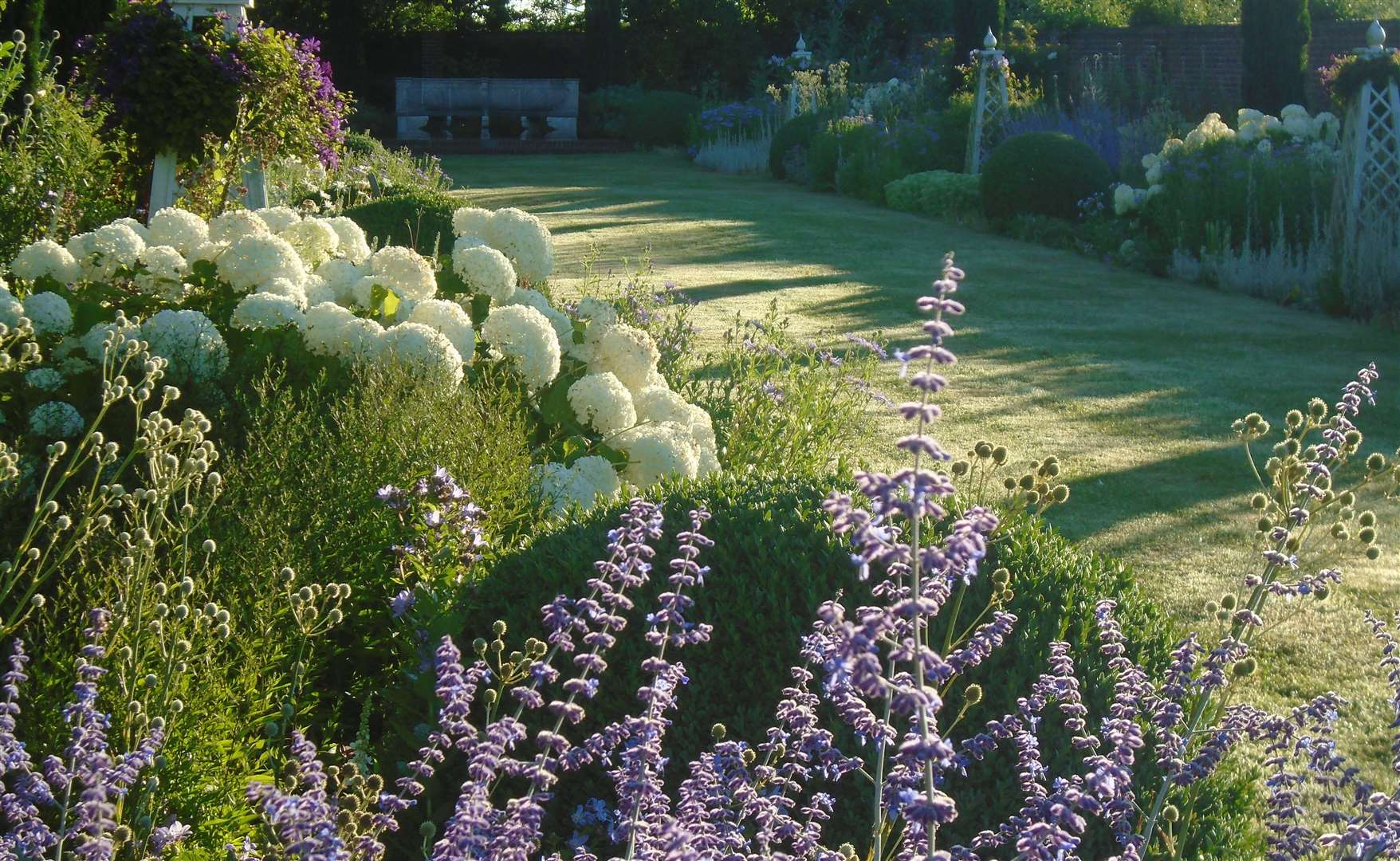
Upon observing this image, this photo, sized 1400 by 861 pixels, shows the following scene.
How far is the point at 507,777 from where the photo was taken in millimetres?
2592

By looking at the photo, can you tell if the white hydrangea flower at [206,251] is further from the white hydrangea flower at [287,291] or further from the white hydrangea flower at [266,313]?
the white hydrangea flower at [266,313]

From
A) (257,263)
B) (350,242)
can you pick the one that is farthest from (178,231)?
(350,242)

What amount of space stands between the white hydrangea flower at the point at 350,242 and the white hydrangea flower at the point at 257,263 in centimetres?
68

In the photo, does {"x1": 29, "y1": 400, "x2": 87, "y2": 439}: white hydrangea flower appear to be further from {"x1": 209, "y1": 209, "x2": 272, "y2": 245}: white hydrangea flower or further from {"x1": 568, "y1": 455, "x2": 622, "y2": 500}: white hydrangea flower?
{"x1": 568, "y1": 455, "x2": 622, "y2": 500}: white hydrangea flower

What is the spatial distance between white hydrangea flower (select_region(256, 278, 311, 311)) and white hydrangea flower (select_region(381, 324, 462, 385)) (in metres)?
0.37

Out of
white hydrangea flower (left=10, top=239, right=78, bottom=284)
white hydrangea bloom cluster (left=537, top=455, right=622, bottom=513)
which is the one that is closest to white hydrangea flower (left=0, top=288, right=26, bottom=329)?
white hydrangea flower (left=10, top=239, right=78, bottom=284)

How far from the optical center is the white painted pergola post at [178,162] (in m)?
7.96

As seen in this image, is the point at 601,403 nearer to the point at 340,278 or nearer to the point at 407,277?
the point at 407,277

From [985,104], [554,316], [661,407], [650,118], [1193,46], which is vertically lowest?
[661,407]

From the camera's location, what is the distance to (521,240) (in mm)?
5195

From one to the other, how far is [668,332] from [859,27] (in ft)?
87.3

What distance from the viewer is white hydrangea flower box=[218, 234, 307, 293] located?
4.28m

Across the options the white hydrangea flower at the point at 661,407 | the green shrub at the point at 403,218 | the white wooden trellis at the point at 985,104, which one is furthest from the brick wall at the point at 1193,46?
the white hydrangea flower at the point at 661,407

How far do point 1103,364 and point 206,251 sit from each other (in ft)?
18.4
